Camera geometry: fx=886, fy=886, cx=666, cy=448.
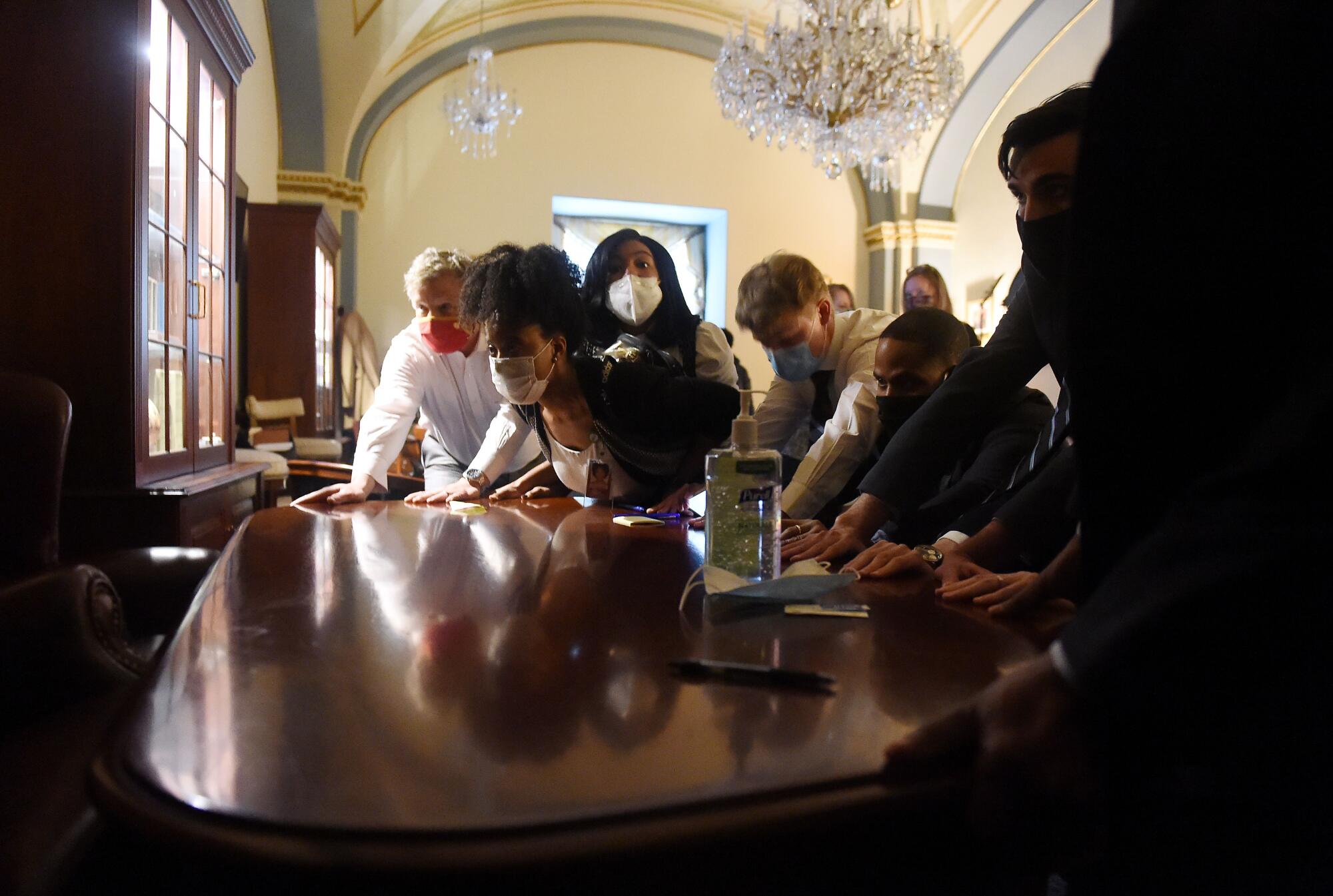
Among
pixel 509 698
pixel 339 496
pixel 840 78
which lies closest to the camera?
pixel 509 698

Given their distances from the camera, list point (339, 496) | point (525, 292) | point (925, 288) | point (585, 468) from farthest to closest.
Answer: point (925, 288), point (585, 468), point (339, 496), point (525, 292)

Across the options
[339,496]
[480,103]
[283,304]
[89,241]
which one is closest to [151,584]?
[339,496]

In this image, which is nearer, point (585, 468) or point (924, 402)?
point (924, 402)

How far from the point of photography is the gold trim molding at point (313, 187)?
6516 mm

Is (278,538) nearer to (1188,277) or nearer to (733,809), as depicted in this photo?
(733,809)

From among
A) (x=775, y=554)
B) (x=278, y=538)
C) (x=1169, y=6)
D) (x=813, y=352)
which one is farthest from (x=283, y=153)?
(x=1169, y=6)

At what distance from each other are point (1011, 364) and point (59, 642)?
151 centimetres

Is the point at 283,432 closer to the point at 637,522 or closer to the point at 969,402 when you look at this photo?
the point at 637,522

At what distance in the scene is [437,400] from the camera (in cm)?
293

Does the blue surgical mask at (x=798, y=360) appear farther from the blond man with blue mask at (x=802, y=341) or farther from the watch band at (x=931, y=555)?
the watch band at (x=931, y=555)

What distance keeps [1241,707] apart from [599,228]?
792cm

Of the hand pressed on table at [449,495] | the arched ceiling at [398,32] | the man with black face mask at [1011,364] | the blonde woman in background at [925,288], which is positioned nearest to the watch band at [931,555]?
the man with black face mask at [1011,364]

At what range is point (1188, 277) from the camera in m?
0.53

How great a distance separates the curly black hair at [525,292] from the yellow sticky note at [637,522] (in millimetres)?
545
